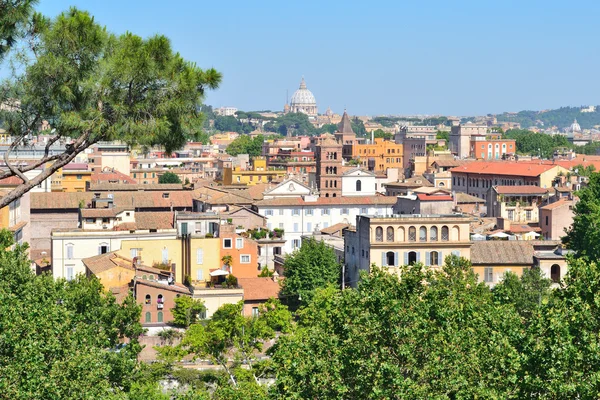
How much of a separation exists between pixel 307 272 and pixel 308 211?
58.9ft


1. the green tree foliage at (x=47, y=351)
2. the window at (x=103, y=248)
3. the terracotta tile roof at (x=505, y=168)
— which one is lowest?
the window at (x=103, y=248)

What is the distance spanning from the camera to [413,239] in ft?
142

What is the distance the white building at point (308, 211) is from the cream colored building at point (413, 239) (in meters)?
16.8

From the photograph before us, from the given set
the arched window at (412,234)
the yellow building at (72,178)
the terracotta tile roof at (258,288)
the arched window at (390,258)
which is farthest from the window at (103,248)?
the yellow building at (72,178)

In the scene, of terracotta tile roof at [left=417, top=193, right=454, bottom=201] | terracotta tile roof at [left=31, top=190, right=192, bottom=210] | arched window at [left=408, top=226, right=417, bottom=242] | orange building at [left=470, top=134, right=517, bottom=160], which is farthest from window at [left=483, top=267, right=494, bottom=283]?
orange building at [left=470, top=134, right=517, bottom=160]

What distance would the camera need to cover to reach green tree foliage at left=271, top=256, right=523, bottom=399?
1830 centimetres

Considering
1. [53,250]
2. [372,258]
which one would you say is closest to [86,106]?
[372,258]

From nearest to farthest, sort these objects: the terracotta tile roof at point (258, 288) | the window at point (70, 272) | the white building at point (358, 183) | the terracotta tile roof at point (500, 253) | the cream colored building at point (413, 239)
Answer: the terracotta tile roof at point (258, 288) < the cream colored building at point (413, 239) < the terracotta tile roof at point (500, 253) < the window at point (70, 272) < the white building at point (358, 183)

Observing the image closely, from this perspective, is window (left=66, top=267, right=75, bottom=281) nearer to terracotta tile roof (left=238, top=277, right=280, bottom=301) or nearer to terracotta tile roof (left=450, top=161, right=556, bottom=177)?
terracotta tile roof (left=238, top=277, right=280, bottom=301)

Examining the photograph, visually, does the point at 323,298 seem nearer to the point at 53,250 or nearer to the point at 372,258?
the point at 372,258

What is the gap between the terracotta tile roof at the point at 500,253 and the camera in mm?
44531

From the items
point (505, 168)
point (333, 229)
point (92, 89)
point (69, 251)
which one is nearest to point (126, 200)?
point (333, 229)

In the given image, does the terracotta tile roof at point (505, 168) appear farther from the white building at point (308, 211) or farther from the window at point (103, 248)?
the window at point (103, 248)

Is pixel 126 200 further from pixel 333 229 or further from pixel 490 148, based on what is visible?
pixel 490 148
